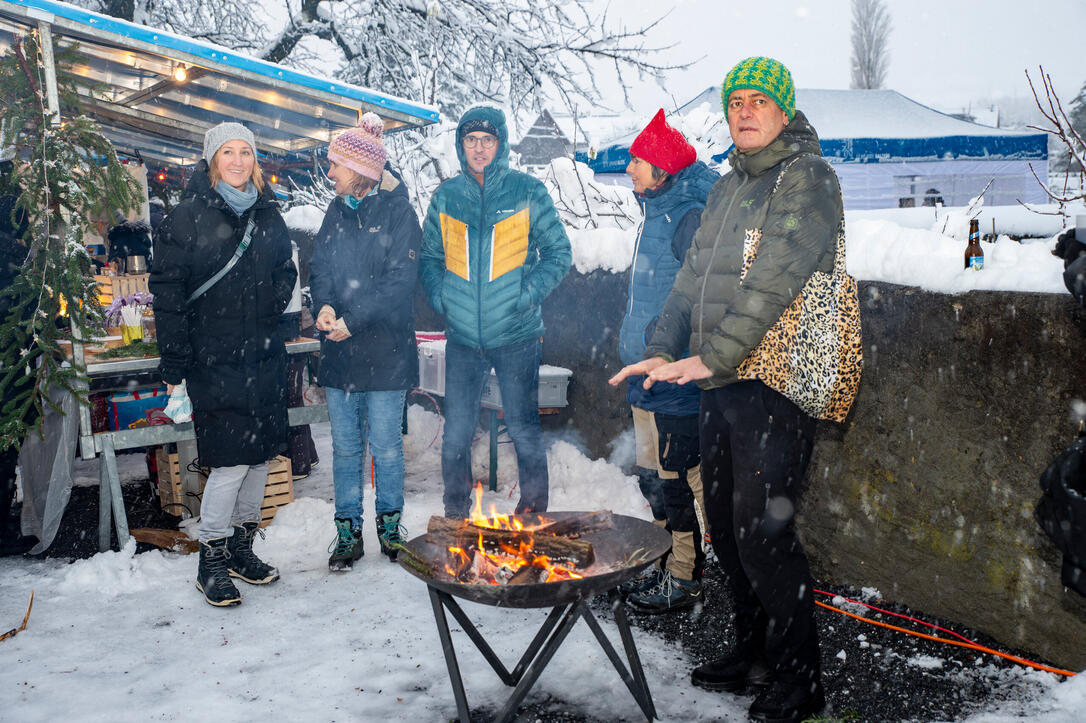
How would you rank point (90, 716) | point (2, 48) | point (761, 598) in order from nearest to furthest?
point (761, 598)
point (90, 716)
point (2, 48)

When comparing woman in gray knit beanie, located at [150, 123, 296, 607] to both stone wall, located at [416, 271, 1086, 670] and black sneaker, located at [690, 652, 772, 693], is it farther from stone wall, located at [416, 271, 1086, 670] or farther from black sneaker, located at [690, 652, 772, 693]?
stone wall, located at [416, 271, 1086, 670]

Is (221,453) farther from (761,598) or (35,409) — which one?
(761,598)

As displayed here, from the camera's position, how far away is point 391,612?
4230 mm

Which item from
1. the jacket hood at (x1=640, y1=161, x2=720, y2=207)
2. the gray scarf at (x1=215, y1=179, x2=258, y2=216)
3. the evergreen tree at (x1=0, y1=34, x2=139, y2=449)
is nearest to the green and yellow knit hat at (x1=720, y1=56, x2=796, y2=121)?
the jacket hood at (x1=640, y1=161, x2=720, y2=207)

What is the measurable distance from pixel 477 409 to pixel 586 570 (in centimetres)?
231

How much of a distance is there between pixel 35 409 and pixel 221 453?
1.46 metres

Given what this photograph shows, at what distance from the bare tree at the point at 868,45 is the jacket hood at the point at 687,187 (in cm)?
4683

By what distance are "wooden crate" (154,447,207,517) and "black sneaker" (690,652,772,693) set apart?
13.1ft

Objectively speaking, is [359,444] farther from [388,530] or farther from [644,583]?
[644,583]

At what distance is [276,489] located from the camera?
5.82m

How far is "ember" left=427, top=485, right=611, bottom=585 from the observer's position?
2857mm

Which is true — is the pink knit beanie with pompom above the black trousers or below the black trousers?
above

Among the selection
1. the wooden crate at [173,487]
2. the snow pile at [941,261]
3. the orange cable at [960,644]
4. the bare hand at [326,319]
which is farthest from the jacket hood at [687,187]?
the wooden crate at [173,487]

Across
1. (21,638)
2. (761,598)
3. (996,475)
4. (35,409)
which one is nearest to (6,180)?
(35,409)
